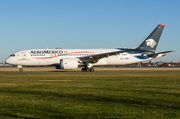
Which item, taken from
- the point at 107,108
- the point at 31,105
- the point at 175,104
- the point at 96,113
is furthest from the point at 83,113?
the point at 175,104

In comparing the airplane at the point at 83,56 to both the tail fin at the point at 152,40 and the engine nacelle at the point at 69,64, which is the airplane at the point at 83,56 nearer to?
the tail fin at the point at 152,40

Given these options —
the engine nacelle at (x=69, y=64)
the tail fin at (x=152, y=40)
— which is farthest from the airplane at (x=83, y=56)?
the engine nacelle at (x=69, y=64)

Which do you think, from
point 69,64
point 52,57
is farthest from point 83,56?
point 52,57

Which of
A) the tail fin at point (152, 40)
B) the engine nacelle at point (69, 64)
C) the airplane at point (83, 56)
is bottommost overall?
the engine nacelle at point (69, 64)

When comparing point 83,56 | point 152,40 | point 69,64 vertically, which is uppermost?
point 152,40

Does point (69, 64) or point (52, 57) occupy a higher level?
point (52, 57)

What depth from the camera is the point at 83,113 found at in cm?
596

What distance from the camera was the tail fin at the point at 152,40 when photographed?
37.8 meters

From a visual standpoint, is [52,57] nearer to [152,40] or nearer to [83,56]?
[83,56]

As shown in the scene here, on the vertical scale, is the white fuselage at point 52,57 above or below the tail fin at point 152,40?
below

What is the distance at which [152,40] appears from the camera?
124 ft

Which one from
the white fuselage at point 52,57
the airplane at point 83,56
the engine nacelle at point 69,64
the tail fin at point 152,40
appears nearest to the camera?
the engine nacelle at point 69,64

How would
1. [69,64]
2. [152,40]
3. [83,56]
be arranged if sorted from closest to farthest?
[69,64], [83,56], [152,40]

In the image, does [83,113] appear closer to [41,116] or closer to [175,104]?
[41,116]
